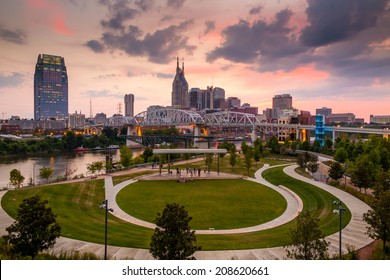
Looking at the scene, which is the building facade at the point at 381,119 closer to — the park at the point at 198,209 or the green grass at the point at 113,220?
the park at the point at 198,209

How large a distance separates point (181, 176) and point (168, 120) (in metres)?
74.5

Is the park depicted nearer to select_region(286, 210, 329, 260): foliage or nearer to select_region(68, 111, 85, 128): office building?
select_region(286, 210, 329, 260): foliage

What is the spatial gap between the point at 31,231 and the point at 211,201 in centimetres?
968

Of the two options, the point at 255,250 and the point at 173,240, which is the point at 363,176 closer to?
the point at 255,250

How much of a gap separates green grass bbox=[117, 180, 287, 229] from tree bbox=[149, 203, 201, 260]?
4.93 m

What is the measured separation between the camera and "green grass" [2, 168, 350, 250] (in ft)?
30.8

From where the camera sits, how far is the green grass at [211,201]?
12.6 meters

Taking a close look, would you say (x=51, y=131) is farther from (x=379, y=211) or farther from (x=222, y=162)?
(x=379, y=211)

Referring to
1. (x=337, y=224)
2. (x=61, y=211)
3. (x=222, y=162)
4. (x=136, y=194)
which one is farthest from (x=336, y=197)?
(x=222, y=162)

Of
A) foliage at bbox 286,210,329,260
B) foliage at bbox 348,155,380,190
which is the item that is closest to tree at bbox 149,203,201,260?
foliage at bbox 286,210,329,260

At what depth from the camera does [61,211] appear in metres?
12.6

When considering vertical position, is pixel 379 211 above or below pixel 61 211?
above

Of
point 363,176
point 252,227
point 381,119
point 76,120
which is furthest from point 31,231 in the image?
point 76,120

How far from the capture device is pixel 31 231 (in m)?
7.01
